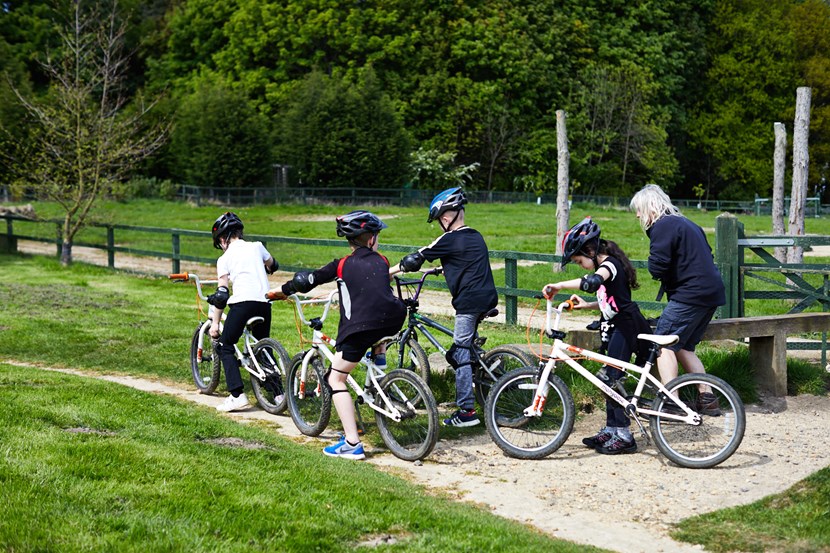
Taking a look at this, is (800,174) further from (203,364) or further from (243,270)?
(243,270)

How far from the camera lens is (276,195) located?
49406mm

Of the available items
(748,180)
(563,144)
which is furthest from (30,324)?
(748,180)

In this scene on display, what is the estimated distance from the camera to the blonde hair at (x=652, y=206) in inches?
307

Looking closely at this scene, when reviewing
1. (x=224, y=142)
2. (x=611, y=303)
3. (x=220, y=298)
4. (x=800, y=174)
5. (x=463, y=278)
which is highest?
(x=224, y=142)

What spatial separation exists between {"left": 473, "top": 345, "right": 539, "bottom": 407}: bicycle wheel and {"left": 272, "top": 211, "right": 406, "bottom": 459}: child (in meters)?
1.30

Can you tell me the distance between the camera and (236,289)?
9.27m

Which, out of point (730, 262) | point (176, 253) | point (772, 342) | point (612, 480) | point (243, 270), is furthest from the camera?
point (176, 253)

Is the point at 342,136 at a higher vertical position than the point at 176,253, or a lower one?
higher

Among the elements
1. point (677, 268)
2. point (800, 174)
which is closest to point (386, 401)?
point (677, 268)

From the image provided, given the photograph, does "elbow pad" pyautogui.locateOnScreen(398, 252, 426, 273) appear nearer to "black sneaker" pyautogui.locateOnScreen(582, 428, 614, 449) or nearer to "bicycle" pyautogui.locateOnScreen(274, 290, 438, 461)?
"bicycle" pyautogui.locateOnScreen(274, 290, 438, 461)

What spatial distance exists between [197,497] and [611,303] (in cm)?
344

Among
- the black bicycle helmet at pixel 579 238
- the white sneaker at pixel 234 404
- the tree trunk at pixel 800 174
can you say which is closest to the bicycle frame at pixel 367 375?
the white sneaker at pixel 234 404

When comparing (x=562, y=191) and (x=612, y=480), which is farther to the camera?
(x=562, y=191)

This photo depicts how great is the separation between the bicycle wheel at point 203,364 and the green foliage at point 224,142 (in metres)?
40.2
